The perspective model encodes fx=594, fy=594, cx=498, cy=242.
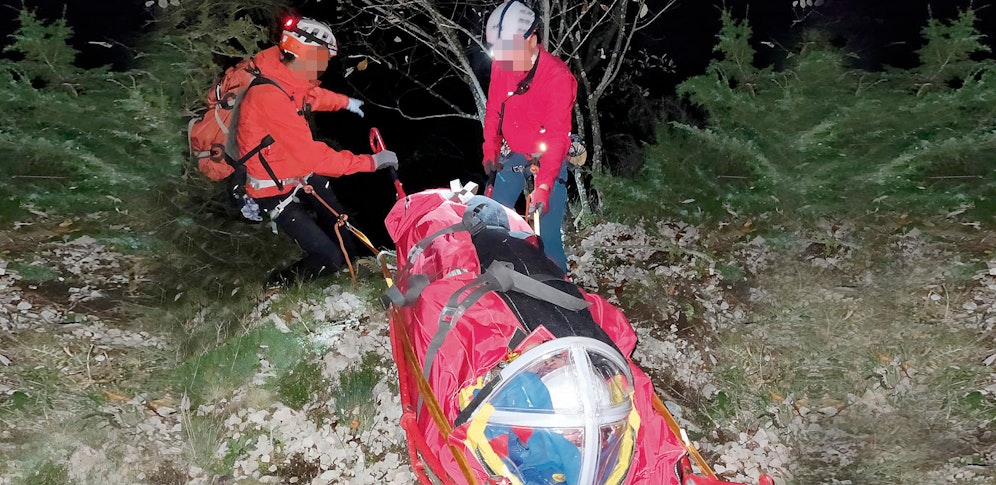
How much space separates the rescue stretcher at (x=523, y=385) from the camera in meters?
2.65

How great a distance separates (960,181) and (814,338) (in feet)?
5.99

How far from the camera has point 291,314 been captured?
5051 mm

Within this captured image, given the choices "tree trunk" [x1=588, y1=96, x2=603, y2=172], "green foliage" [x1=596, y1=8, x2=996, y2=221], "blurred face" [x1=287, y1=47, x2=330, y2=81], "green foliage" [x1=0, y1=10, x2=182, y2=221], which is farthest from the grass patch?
"tree trunk" [x1=588, y1=96, x2=603, y2=172]

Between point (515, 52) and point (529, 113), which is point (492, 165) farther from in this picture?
point (515, 52)

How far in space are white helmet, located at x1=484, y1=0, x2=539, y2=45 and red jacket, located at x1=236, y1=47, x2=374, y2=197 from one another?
4.55ft

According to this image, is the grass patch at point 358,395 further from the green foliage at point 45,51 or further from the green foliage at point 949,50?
the green foliage at point 949,50

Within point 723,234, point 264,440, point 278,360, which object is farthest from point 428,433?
point 723,234

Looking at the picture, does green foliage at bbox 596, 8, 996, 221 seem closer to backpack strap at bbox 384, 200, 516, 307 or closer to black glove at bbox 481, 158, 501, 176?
black glove at bbox 481, 158, 501, 176

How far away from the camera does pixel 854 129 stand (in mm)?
4746

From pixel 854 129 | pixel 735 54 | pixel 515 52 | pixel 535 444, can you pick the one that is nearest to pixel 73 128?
pixel 515 52

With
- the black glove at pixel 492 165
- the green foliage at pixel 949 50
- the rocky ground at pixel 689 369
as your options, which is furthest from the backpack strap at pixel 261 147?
the green foliage at pixel 949 50

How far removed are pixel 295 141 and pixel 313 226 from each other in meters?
0.81

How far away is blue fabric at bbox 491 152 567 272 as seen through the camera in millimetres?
4852

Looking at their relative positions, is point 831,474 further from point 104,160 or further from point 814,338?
point 104,160
